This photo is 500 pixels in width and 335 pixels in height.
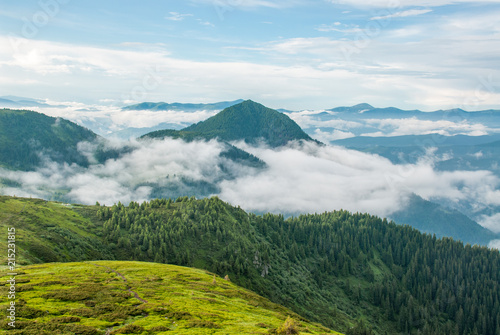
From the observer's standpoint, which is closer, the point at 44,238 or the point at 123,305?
the point at 123,305

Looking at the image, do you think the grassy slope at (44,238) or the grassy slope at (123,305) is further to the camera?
the grassy slope at (44,238)

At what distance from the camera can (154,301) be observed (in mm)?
81062

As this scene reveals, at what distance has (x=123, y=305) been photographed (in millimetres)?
74062

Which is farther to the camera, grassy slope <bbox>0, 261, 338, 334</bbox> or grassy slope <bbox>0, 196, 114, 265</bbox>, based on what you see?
grassy slope <bbox>0, 196, 114, 265</bbox>

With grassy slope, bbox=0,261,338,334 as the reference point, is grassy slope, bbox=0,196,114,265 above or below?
below

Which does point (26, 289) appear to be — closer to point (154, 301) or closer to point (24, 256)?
point (154, 301)

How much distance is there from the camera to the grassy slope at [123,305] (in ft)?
198

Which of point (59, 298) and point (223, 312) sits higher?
point (59, 298)

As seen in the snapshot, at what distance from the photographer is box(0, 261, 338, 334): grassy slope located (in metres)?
60.4

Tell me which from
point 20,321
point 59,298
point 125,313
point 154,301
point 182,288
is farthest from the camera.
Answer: point 182,288

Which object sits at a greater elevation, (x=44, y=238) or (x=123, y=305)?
(x=123, y=305)

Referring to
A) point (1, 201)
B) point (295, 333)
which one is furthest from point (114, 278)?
point (1, 201)

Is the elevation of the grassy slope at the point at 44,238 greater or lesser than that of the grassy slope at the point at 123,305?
lesser

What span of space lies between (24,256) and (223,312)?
9322 cm
